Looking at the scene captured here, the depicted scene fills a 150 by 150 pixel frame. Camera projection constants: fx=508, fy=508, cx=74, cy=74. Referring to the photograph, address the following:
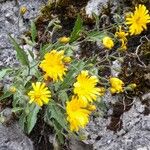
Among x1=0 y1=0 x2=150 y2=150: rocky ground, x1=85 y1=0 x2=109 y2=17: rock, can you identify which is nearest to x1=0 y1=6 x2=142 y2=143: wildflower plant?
x1=0 y1=0 x2=150 y2=150: rocky ground

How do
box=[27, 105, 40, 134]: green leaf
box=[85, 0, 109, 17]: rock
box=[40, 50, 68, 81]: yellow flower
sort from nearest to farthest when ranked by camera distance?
box=[40, 50, 68, 81]: yellow flower → box=[27, 105, 40, 134]: green leaf → box=[85, 0, 109, 17]: rock

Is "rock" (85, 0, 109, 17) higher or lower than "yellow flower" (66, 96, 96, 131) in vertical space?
higher

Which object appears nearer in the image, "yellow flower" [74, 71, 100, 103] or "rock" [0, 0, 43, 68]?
"yellow flower" [74, 71, 100, 103]

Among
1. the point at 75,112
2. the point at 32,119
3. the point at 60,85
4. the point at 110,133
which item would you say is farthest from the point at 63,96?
the point at 110,133

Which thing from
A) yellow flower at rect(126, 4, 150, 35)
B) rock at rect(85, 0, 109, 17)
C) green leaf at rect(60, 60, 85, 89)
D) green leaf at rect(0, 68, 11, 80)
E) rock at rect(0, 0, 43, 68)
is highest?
rock at rect(0, 0, 43, 68)

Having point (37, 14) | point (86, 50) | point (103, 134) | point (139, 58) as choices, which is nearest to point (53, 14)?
point (37, 14)

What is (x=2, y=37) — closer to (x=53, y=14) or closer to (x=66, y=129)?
(x=53, y=14)

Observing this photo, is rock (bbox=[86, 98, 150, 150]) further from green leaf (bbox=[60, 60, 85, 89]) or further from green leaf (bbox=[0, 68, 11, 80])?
green leaf (bbox=[0, 68, 11, 80])
